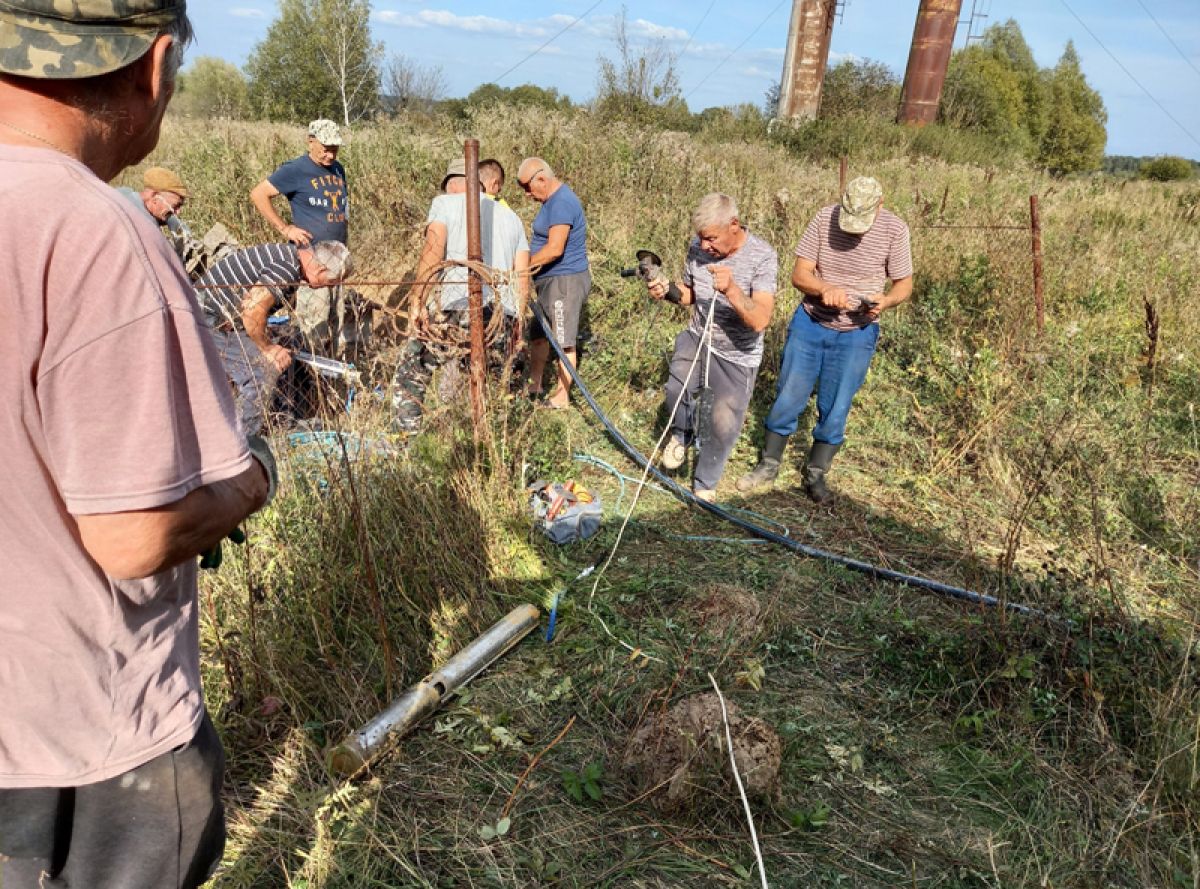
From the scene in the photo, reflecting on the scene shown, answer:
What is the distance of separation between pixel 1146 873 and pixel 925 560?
77.0 inches

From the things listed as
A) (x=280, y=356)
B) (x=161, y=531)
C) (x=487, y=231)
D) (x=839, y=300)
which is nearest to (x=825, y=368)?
(x=839, y=300)

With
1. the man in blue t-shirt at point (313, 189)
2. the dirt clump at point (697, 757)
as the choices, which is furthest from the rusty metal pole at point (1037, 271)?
the man in blue t-shirt at point (313, 189)

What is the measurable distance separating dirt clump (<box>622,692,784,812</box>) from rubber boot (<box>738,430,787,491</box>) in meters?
2.40

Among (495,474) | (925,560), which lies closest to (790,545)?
(925,560)

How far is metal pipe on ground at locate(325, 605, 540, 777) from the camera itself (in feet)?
7.52

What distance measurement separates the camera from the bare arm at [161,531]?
927 mm

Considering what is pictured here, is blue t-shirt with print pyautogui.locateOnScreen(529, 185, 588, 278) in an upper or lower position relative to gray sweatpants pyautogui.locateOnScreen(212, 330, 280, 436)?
upper

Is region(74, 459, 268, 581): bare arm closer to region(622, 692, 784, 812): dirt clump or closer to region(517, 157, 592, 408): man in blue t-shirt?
region(622, 692, 784, 812): dirt clump

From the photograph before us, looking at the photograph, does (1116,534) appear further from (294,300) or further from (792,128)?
(792,128)

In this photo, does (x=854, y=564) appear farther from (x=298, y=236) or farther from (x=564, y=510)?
(x=298, y=236)

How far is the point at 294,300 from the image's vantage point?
4.15 m

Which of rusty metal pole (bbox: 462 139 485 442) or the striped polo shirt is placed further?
the striped polo shirt

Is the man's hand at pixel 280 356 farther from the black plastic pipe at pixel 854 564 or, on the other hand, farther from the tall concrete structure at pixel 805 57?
the tall concrete structure at pixel 805 57

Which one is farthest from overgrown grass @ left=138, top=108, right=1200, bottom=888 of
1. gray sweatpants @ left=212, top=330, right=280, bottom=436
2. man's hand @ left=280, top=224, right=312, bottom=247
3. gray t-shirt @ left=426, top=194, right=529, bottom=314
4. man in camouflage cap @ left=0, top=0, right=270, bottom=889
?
man's hand @ left=280, top=224, right=312, bottom=247
